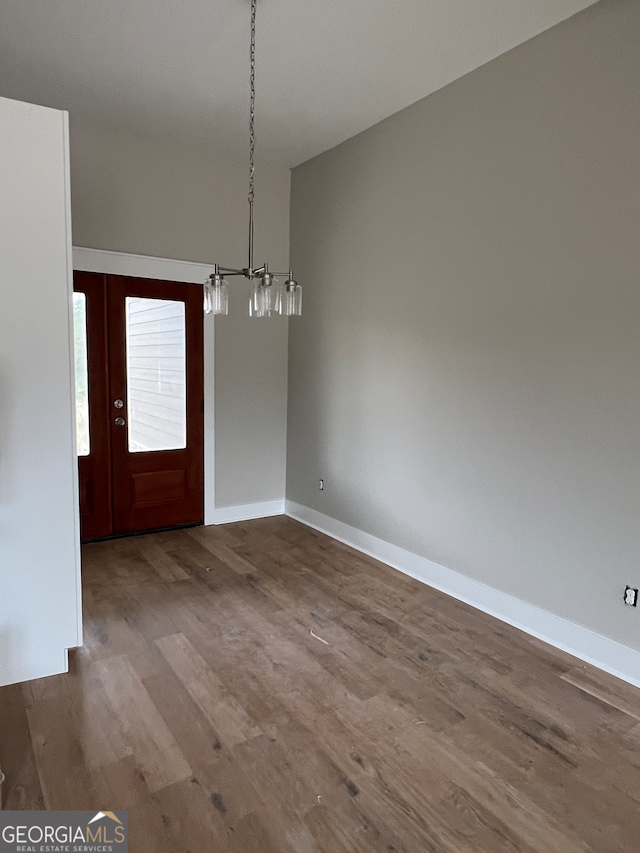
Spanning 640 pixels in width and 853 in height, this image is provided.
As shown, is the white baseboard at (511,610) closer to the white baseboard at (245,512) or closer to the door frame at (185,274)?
the white baseboard at (245,512)

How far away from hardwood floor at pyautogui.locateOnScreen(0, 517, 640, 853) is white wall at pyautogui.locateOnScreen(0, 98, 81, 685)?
29 cm

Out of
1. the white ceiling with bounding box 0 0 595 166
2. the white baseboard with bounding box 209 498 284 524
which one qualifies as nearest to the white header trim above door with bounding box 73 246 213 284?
the white ceiling with bounding box 0 0 595 166

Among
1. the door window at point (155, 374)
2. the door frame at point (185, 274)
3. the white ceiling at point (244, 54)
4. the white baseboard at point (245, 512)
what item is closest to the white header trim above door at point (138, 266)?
the door frame at point (185, 274)

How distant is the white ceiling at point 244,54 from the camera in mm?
2654

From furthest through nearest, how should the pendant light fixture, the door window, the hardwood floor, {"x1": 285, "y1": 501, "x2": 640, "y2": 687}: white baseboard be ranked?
the door window → {"x1": 285, "y1": 501, "x2": 640, "y2": 687}: white baseboard → the pendant light fixture → the hardwood floor

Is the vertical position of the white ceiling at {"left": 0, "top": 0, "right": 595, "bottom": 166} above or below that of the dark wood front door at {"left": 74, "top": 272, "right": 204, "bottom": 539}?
above

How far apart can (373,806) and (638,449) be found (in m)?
1.92

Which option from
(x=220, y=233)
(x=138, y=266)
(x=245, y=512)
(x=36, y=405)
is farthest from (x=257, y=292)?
(x=245, y=512)

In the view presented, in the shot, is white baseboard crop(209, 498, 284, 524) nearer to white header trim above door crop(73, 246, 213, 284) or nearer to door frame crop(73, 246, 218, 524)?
door frame crop(73, 246, 218, 524)

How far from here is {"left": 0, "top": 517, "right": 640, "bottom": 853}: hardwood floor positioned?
1734mm

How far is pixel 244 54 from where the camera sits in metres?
3.03

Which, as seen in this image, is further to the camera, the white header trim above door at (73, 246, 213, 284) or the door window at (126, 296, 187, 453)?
the door window at (126, 296, 187, 453)

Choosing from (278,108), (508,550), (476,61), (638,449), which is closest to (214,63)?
(278,108)

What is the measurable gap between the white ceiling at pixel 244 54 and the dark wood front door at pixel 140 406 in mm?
1249
